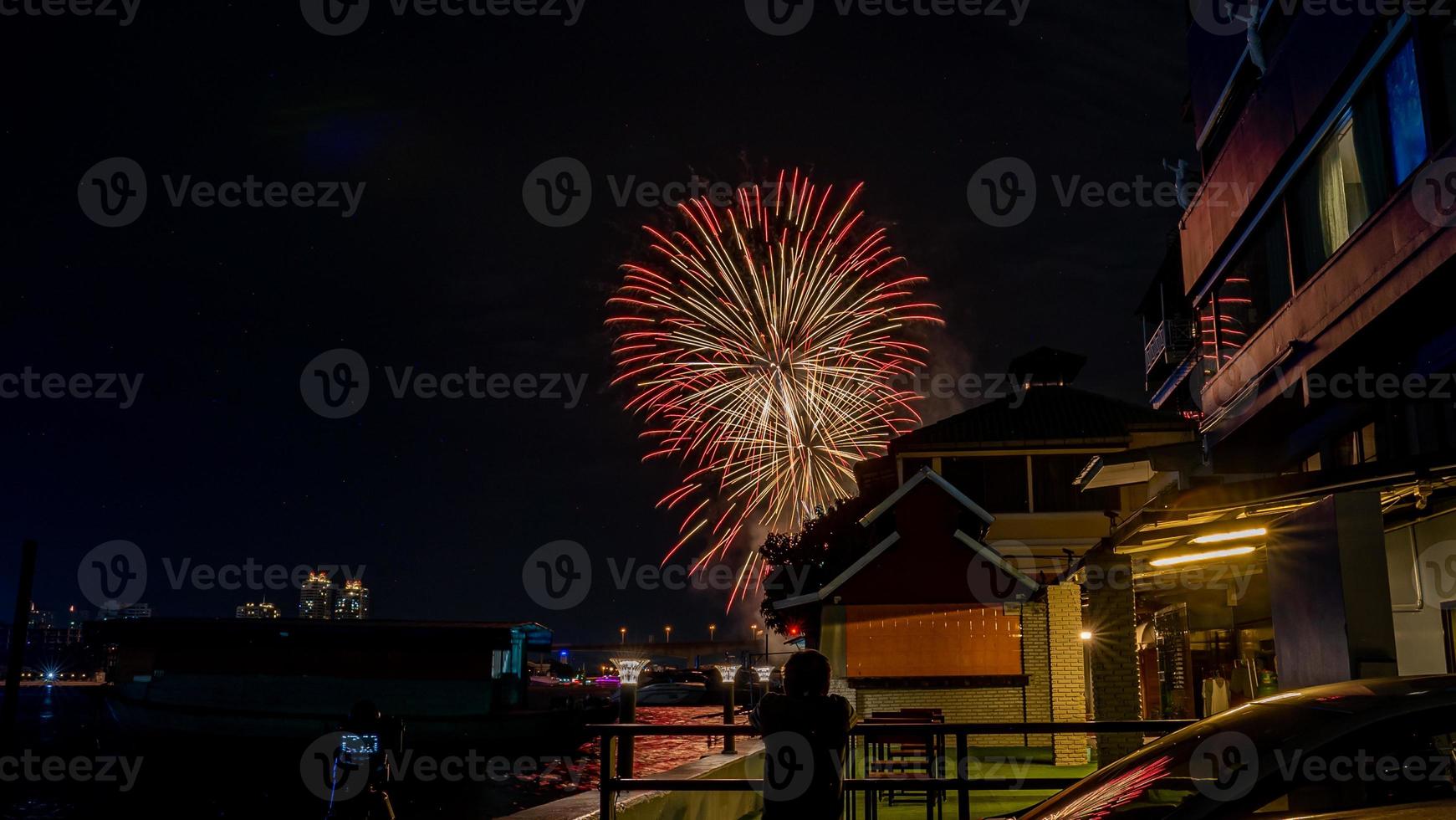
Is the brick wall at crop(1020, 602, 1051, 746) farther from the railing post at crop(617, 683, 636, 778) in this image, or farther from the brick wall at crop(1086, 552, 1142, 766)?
the railing post at crop(617, 683, 636, 778)

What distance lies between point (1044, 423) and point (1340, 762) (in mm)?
28426

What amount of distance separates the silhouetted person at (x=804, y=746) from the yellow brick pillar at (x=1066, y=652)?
623 inches

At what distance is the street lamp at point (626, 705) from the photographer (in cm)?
916

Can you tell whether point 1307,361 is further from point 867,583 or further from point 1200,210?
point 867,583

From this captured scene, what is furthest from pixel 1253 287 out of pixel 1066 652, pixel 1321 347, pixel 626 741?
pixel 626 741

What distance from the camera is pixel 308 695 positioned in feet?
182

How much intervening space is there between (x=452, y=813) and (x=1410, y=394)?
33960 mm

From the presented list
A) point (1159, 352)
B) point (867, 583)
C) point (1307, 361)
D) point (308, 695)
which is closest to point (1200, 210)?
point (1307, 361)
